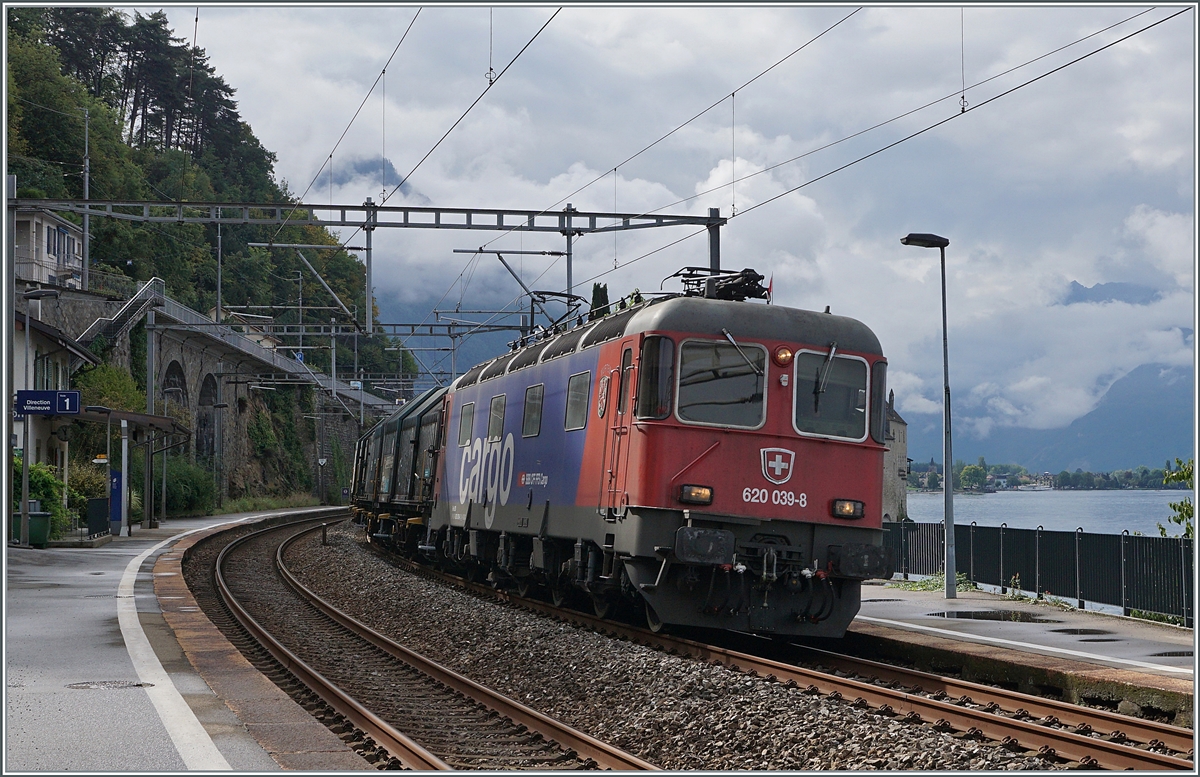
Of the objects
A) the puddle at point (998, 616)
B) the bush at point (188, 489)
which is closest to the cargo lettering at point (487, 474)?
the puddle at point (998, 616)

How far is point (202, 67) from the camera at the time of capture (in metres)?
92.6

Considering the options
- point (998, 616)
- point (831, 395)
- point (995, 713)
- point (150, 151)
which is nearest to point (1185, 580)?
point (998, 616)

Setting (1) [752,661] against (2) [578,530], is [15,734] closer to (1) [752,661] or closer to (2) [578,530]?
(1) [752,661]

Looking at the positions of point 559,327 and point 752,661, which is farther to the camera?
point 559,327

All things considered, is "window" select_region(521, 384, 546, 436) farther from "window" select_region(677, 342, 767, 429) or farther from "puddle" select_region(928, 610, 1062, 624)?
"puddle" select_region(928, 610, 1062, 624)

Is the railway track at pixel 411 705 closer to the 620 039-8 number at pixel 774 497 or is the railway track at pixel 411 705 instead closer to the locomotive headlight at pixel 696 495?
the locomotive headlight at pixel 696 495

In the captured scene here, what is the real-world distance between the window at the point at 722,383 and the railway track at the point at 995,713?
2.39 metres

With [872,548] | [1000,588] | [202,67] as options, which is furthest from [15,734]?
[202,67]

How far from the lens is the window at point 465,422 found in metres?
20.6

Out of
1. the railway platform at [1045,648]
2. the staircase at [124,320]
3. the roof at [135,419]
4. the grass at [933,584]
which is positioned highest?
the staircase at [124,320]

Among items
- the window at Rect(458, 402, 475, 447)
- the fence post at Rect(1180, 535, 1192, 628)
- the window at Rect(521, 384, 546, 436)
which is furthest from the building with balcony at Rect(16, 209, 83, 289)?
the fence post at Rect(1180, 535, 1192, 628)

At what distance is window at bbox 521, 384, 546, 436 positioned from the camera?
16.4 m

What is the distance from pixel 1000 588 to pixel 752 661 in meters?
10.9

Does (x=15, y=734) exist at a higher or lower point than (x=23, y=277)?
lower
